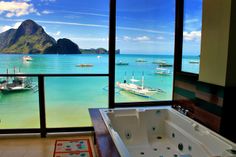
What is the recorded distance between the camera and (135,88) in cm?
359

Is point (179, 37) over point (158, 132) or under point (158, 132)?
over

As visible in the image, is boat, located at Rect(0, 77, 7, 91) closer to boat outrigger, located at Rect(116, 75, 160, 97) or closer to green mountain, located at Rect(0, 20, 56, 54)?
green mountain, located at Rect(0, 20, 56, 54)

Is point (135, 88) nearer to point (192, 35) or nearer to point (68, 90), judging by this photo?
point (68, 90)

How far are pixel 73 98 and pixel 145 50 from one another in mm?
1426

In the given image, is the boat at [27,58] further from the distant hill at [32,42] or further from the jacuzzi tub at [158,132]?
the jacuzzi tub at [158,132]

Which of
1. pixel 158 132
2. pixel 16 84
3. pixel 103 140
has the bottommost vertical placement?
pixel 158 132

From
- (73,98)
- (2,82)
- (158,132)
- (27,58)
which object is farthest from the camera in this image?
(73,98)

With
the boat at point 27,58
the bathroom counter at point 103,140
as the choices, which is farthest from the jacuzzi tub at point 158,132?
the boat at point 27,58

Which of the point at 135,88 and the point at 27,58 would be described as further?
the point at 135,88

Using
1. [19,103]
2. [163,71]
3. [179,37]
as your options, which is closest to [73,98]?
[19,103]

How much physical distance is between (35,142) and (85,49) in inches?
63.3

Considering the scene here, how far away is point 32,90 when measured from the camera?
11.1 feet

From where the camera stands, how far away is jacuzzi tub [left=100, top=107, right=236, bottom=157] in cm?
228

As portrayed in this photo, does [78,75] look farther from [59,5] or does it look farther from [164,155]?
[164,155]
